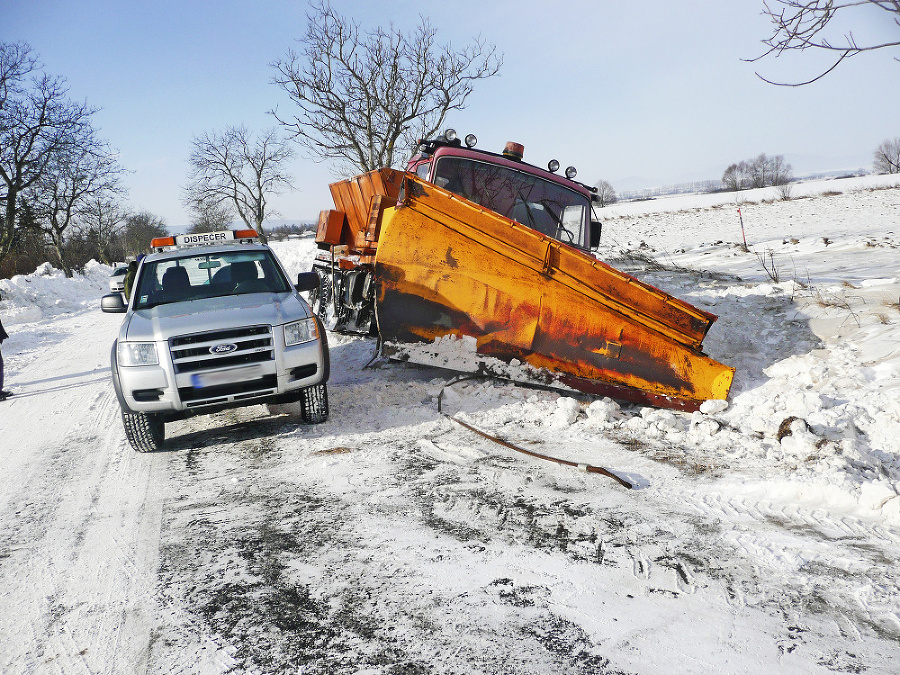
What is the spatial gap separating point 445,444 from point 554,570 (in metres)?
2.00

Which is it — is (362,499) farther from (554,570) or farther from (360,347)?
(360,347)

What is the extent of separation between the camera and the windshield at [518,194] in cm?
674

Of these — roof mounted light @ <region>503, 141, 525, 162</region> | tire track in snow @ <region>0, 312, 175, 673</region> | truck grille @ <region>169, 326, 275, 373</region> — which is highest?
roof mounted light @ <region>503, 141, 525, 162</region>

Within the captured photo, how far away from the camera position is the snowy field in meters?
2.36

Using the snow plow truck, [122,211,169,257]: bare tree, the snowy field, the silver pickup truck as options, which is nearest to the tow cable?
the snowy field

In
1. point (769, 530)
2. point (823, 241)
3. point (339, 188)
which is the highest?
point (339, 188)

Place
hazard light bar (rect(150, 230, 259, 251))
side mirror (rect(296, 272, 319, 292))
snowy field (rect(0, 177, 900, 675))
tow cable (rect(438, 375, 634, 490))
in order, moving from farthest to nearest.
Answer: hazard light bar (rect(150, 230, 259, 251)) < side mirror (rect(296, 272, 319, 292)) < tow cable (rect(438, 375, 634, 490)) < snowy field (rect(0, 177, 900, 675))

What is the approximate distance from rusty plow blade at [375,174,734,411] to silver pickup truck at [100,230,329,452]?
101 centimetres

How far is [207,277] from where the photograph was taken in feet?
18.4

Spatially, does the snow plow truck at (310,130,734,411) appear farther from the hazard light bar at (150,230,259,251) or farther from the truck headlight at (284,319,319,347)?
the hazard light bar at (150,230,259,251)

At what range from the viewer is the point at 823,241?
12617 millimetres

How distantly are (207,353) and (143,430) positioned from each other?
91 cm

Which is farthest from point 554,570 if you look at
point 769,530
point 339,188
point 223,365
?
point 339,188

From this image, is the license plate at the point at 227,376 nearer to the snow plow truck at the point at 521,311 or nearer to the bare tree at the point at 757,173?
the snow plow truck at the point at 521,311
